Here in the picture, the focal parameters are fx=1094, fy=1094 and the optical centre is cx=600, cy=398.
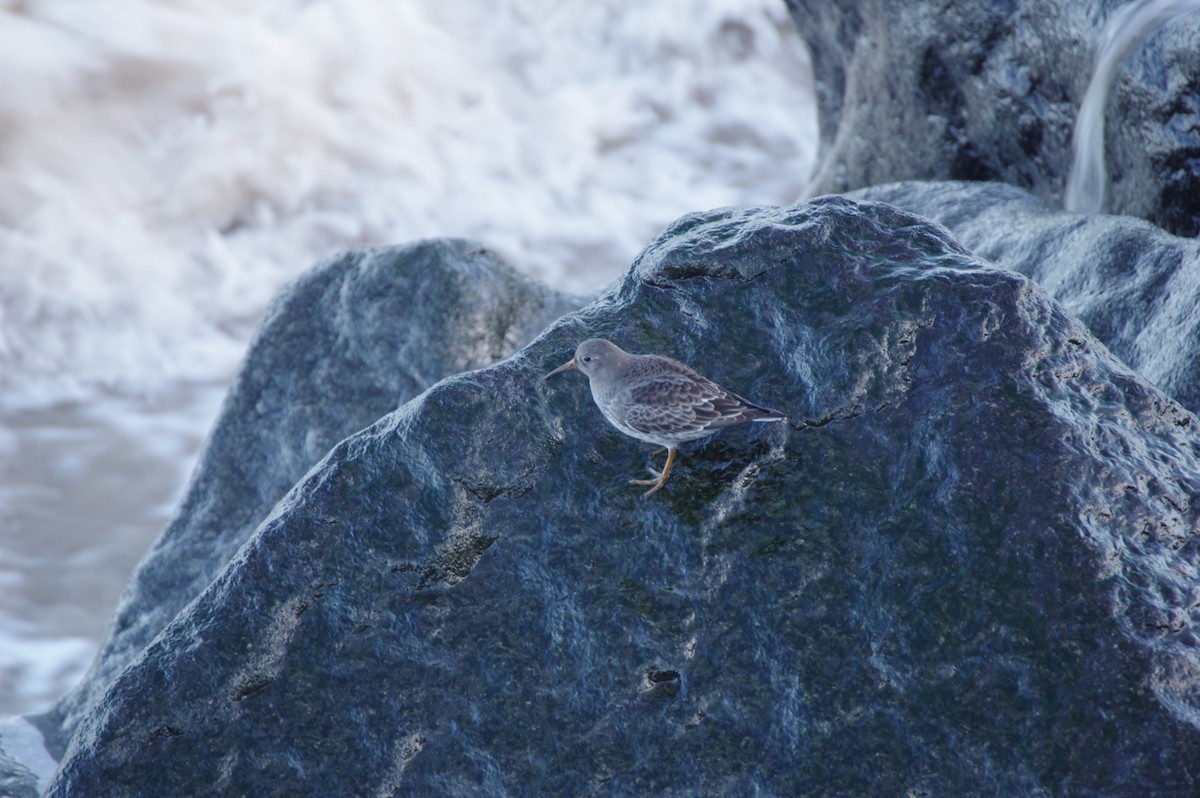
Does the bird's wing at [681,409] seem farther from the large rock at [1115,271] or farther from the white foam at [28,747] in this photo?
the white foam at [28,747]

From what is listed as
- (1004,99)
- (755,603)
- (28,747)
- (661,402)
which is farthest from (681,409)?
(1004,99)

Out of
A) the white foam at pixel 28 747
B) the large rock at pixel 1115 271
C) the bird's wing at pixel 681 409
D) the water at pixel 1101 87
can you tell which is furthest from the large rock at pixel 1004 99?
the white foam at pixel 28 747

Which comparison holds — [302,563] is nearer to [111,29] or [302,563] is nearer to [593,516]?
[593,516]

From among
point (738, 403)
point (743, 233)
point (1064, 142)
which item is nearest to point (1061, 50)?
point (1064, 142)

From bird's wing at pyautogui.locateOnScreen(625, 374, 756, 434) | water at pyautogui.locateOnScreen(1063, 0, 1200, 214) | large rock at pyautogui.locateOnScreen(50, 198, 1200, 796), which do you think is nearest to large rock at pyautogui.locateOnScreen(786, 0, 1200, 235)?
water at pyautogui.locateOnScreen(1063, 0, 1200, 214)

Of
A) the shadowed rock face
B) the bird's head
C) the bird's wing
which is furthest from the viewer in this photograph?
the shadowed rock face

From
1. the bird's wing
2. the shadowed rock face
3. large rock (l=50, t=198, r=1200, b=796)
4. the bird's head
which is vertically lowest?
large rock (l=50, t=198, r=1200, b=796)

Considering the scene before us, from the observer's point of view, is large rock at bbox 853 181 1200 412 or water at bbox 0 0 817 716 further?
water at bbox 0 0 817 716

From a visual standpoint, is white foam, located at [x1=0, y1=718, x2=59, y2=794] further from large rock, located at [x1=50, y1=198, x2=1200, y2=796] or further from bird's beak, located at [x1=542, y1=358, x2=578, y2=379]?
bird's beak, located at [x1=542, y1=358, x2=578, y2=379]
